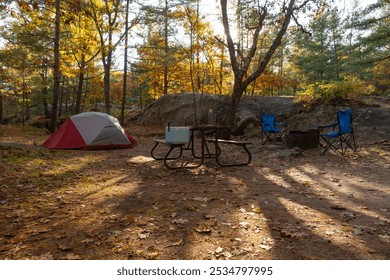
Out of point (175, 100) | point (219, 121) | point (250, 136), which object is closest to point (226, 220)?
point (250, 136)

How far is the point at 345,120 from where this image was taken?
7.89 meters

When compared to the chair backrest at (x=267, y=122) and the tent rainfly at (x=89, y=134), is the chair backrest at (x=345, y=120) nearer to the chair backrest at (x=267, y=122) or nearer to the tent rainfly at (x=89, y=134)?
the chair backrest at (x=267, y=122)

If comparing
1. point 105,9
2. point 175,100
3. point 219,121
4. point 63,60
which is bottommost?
point 219,121

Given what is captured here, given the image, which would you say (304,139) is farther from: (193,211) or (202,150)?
(193,211)

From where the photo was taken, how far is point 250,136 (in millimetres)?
12289

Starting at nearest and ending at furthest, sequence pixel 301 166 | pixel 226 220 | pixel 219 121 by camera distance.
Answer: pixel 226 220, pixel 301 166, pixel 219 121

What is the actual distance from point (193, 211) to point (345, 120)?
635 cm

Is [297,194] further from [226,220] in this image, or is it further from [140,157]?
[140,157]

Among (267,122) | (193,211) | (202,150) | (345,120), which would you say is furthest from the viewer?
(267,122)

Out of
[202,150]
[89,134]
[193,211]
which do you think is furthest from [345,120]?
[89,134]

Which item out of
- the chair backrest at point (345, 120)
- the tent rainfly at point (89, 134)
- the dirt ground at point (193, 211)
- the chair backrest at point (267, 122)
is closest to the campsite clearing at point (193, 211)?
the dirt ground at point (193, 211)

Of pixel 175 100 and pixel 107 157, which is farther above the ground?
pixel 175 100

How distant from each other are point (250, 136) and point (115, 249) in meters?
10.4

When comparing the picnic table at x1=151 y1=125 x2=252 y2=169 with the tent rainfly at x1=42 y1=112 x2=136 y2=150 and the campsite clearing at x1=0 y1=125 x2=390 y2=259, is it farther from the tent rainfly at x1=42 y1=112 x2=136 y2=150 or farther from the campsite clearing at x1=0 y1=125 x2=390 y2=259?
the tent rainfly at x1=42 y1=112 x2=136 y2=150
